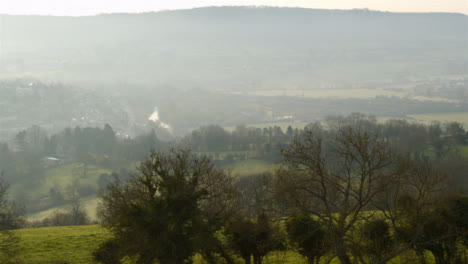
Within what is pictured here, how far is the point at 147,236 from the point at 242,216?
20.5ft

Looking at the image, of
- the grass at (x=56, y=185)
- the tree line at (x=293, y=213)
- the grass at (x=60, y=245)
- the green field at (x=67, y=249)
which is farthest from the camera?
the grass at (x=56, y=185)

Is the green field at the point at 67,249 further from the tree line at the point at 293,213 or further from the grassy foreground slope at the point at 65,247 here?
the tree line at the point at 293,213

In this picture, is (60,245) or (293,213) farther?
(60,245)

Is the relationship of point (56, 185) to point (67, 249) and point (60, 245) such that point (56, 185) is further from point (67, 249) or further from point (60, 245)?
point (67, 249)

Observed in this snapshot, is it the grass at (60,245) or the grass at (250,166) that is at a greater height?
the grass at (60,245)

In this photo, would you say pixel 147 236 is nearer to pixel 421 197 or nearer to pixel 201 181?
pixel 201 181

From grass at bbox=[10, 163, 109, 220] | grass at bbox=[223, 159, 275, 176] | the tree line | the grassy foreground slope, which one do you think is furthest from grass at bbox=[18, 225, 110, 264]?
grass at bbox=[223, 159, 275, 176]

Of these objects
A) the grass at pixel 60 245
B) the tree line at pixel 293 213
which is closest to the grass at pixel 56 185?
the grass at pixel 60 245

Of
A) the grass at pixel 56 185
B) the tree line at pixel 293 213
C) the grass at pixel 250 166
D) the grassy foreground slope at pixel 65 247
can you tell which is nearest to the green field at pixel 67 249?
the grassy foreground slope at pixel 65 247

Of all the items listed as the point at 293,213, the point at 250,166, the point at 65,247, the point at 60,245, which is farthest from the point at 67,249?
the point at 250,166

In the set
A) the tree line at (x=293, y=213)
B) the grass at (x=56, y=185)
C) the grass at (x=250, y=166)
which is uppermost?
the tree line at (x=293, y=213)

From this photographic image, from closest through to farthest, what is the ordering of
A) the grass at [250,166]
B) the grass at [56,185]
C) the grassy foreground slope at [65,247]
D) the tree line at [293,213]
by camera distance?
the tree line at [293,213] < the grassy foreground slope at [65,247] < the grass at [56,185] < the grass at [250,166]

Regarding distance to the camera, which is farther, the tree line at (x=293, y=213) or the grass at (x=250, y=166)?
the grass at (x=250, y=166)

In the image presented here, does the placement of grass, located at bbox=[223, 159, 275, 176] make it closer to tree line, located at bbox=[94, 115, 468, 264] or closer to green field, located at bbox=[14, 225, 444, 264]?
green field, located at bbox=[14, 225, 444, 264]
